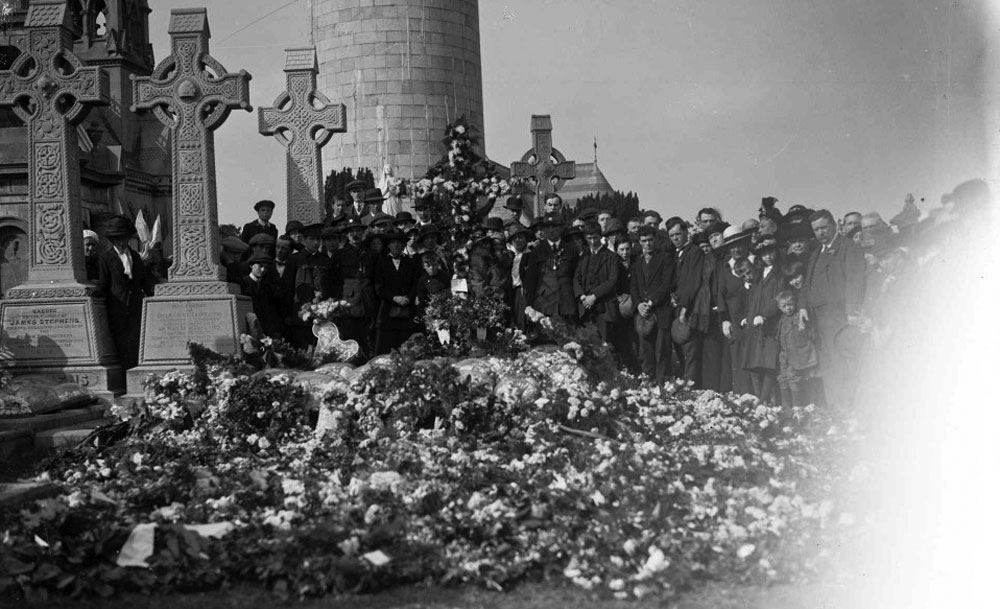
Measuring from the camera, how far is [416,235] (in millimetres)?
12617

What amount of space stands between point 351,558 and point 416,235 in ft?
24.0

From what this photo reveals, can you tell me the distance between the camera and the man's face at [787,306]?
10344 millimetres

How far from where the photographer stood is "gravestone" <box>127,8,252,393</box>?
11305mm

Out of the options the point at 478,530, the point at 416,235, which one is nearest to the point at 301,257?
the point at 416,235

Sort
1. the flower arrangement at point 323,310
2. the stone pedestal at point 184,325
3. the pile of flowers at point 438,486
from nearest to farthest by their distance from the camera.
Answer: the pile of flowers at point 438,486, the flower arrangement at point 323,310, the stone pedestal at point 184,325

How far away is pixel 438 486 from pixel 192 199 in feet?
21.1

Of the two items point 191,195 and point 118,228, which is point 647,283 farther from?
point 118,228

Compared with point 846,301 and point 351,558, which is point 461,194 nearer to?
point 846,301

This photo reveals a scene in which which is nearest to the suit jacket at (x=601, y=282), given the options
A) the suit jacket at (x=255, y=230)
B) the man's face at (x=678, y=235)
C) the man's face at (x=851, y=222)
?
the man's face at (x=678, y=235)

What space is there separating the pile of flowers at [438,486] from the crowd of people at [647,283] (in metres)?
1.05

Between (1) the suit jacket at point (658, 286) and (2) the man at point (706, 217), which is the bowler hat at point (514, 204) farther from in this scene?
(1) the suit jacket at point (658, 286)

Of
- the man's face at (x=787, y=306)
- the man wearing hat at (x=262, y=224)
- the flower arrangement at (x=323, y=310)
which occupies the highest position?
the man wearing hat at (x=262, y=224)

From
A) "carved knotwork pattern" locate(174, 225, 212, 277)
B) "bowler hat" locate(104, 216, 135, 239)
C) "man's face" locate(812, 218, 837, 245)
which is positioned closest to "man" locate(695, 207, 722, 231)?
"man's face" locate(812, 218, 837, 245)

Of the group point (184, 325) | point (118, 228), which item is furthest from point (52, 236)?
point (184, 325)
